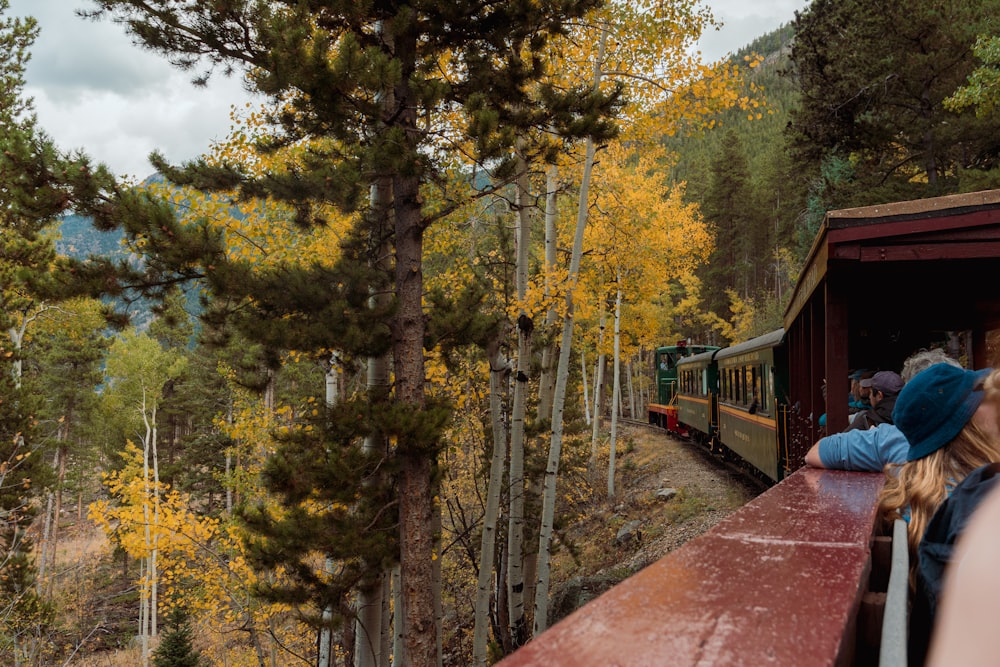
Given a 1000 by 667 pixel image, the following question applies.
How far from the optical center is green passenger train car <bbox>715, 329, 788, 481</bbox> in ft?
33.4

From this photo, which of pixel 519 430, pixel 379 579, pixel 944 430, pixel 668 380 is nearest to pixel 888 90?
pixel 519 430

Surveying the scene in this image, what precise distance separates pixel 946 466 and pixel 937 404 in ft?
0.58

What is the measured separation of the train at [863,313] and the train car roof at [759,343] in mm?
38

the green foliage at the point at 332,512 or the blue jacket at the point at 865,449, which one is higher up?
the blue jacket at the point at 865,449

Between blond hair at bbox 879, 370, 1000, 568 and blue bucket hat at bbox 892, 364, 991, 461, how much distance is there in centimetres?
2

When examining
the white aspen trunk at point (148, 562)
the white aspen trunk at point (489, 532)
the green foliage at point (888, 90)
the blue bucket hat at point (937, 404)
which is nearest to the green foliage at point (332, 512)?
the white aspen trunk at point (489, 532)

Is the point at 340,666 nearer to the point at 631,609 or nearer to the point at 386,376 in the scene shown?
the point at 386,376

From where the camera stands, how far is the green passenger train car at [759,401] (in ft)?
33.4

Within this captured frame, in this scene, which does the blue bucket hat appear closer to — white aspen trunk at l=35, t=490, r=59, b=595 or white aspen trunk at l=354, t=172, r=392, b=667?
white aspen trunk at l=354, t=172, r=392, b=667

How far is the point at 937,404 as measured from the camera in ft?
6.36

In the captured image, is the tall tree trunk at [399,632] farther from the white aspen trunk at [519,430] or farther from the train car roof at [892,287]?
the train car roof at [892,287]

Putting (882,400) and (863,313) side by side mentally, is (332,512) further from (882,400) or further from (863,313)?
(863,313)

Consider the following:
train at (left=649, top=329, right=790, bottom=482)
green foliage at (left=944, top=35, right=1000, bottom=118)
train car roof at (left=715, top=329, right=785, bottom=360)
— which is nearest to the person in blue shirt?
train at (left=649, top=329, right=790, bottom=482)

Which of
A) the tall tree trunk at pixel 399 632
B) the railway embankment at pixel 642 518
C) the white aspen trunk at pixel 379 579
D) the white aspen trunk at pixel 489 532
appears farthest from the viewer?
the railway embankment at pixel 642 518
